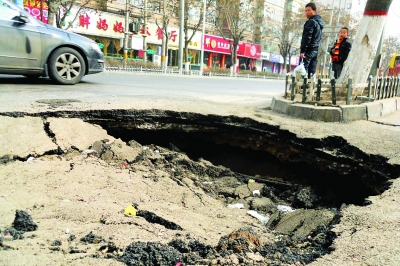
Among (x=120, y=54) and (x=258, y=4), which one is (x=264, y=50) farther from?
(x=120, y=54)

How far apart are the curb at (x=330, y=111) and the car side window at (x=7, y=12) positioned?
4908 millimetres

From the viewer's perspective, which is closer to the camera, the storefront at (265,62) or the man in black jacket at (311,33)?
the man in black jacket at (311,33)

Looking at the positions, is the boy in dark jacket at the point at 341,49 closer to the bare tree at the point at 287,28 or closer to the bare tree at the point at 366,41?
the bare tree at the point at 366,41

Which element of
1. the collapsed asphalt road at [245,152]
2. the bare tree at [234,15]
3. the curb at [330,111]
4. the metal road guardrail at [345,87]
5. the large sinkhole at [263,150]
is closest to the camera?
the collapsed asphalt road at [245,152]

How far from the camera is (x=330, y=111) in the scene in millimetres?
5188

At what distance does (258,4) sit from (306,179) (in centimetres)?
4054

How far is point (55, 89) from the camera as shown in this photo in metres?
6.15

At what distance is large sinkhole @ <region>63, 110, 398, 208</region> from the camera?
155 inches

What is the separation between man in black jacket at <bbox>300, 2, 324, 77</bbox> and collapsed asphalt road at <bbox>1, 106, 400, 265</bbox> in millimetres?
2127

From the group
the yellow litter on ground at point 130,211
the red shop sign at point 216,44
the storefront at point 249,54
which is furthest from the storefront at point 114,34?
the yellow litter on ground at point 130,211

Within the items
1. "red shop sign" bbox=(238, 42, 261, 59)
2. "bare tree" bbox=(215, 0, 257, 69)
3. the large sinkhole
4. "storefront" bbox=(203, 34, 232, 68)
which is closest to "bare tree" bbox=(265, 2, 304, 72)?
"red shop sign" bbox=(238, 42, 261, 59)

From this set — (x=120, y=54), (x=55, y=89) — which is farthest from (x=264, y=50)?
(x=55, y=89)

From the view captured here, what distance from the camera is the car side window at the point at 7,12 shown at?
5875 mm

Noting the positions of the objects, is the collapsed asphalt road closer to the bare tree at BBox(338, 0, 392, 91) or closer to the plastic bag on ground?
the plastic bag on ground
